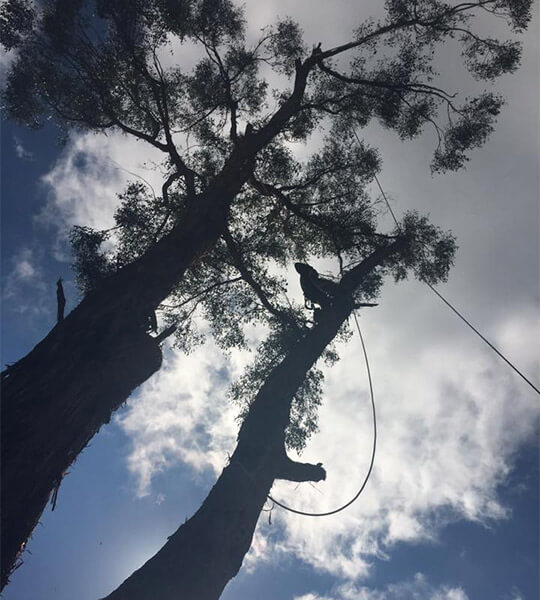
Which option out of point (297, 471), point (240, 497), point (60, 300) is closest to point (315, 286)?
point (297, 471)

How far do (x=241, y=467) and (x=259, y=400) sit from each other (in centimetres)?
154

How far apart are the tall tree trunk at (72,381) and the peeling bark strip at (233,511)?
2.00m

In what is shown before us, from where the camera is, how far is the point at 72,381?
4.57 m

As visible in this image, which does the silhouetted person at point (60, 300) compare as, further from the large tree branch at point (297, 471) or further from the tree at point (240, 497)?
the large tree branch at point (297, 471)

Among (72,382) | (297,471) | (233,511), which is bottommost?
(72,382)

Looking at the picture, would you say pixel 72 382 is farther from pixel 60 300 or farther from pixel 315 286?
pixel 315 286

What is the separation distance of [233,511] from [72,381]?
3.54m

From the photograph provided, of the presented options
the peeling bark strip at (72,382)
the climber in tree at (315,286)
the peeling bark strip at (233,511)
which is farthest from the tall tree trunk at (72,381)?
the climber in tree at (315,286)

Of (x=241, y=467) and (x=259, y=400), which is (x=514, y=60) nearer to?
(x=259, y=400)

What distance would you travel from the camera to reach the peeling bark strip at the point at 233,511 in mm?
5160

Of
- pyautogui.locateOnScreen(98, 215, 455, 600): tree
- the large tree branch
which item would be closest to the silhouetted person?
pyautogui.locateOnScreen(98, 215, 455, 600): tree

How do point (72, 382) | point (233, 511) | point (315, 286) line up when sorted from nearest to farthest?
point (72, 382), point (233, 511), point (315, 286)

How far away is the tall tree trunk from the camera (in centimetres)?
389

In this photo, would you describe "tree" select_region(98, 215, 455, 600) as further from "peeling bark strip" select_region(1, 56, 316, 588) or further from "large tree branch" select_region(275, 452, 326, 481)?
"peeling bark strip" select_region(1, 56, 316, 588)
